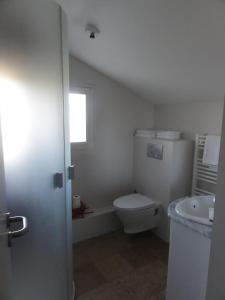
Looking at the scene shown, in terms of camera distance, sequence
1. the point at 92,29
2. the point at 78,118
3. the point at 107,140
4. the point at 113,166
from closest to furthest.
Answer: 1. the point at 92,29
2. the point at 78,118
3. the point at 107,140
4. the point at 113,166

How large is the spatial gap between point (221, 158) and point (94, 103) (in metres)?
1.98

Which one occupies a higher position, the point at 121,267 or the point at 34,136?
the point at 34,136

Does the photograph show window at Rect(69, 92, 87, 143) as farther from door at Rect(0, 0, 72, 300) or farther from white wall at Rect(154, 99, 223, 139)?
door at Rect(0, 0, 72, 300)

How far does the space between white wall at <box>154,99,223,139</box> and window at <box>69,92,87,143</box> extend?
984mm

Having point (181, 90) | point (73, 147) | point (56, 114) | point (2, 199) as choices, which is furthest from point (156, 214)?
point (2, 199)

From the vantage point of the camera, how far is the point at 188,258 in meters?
1.36

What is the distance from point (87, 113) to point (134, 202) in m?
1.19

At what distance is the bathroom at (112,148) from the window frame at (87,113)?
12 mm

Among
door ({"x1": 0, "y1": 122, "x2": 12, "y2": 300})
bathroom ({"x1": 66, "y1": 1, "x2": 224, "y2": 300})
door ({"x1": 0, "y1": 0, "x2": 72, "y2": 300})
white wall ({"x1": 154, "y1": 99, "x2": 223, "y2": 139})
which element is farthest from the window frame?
door ({"x1": 0, "y1": 122, "x2": 12, "y2": 300})

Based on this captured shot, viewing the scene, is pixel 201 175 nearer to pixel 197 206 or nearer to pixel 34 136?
pixel 197 206

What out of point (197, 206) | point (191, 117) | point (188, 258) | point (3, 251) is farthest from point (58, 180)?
point (191, 117)

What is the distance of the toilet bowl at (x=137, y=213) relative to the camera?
241cm

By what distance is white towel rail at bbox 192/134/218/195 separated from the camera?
7.43 feet

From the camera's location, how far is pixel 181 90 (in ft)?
7.40
